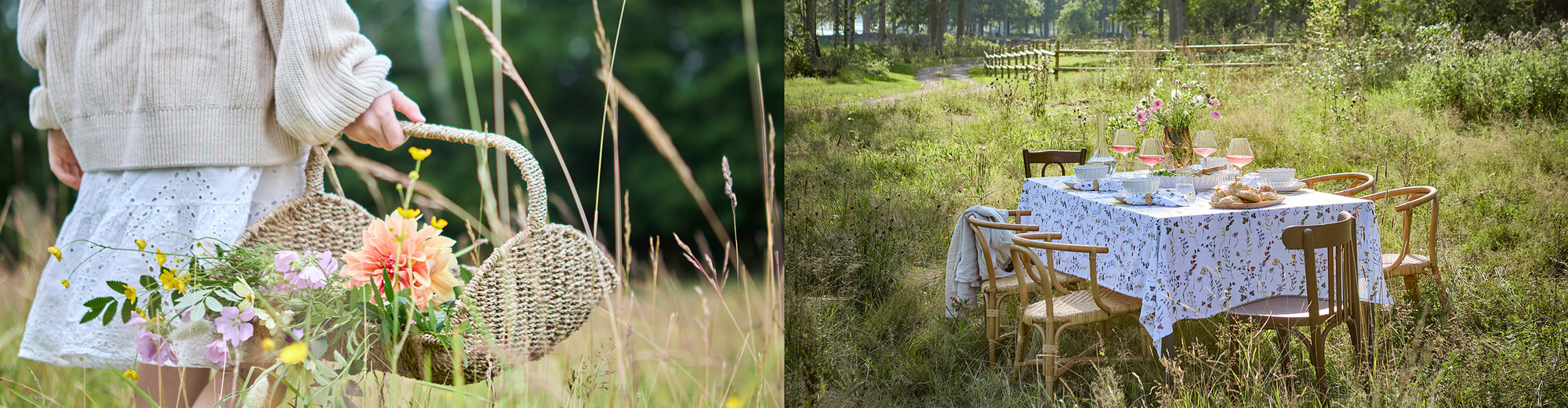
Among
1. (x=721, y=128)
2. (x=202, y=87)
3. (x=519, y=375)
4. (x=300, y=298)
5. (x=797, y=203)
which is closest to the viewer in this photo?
(x=300, y=298)

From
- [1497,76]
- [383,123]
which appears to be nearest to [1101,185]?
[1497,76]

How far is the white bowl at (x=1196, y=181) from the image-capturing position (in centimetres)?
243

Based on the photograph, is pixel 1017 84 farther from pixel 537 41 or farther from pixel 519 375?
pixel 519 375

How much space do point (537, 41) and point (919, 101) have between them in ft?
5.19

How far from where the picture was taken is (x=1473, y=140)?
2584 mm

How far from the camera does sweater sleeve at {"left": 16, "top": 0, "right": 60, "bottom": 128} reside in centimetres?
137

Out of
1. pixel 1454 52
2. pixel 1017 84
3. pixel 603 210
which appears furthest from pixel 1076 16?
pixel 603 210

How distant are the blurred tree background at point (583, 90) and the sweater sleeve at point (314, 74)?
198cm

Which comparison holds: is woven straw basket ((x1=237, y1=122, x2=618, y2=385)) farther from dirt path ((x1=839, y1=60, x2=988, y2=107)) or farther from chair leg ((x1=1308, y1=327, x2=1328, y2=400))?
dirt path ((x1=839, y1=60, x2=988, y2=107))

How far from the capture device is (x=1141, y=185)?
2207 mm

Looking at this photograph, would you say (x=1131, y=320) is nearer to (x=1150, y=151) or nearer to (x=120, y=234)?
(x=1150, y=151)

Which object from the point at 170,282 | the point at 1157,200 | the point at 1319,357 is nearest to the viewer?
the point at 170,282

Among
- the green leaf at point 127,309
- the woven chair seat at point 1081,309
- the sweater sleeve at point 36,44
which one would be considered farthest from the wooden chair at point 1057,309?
the sweater sleeve at point 36,44

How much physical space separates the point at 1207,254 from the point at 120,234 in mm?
2113
